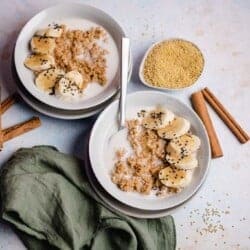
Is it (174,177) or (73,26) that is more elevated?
(73,26)

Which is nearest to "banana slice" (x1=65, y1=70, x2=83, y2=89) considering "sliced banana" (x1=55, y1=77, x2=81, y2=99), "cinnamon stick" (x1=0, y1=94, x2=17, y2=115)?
"sliced banana" (x1=55, y1=77, x2=81, y2=99)

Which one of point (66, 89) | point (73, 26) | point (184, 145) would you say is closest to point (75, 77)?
point (66, 89)

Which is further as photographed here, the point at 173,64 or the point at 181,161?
the point at 173,64

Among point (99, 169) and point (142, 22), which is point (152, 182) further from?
point (142, 22)

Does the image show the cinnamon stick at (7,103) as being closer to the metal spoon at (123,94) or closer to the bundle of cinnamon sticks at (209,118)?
the metal spoon at (123,94)

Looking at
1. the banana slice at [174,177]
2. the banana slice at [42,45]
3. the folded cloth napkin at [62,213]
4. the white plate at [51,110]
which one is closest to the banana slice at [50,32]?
the banana slice at [42,45]

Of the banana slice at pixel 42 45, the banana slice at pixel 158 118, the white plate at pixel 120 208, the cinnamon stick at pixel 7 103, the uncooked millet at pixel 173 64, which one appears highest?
the banana slice at pixel 42 45

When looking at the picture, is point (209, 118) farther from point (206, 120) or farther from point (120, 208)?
point (120, 208)
